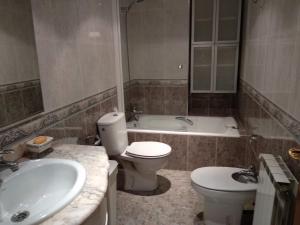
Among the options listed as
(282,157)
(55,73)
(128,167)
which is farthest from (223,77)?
(55,73)

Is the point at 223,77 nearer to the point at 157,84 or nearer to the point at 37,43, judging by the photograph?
the point at 157,84

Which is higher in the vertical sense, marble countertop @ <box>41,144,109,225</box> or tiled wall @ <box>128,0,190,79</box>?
tiled wall @ <box>128,0,190,79</box>

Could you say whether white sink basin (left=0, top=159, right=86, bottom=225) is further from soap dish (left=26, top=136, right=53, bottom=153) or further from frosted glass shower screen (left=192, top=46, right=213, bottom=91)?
frosted glass shower screen (left=192, top=46, right=213, bottom=91)

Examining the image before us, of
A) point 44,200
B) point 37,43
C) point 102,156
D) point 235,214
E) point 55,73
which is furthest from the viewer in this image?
point 235,214

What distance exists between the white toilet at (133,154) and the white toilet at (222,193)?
517mm

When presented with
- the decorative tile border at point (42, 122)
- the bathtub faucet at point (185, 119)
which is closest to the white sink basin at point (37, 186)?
the decorative tile border at point (42, 122)

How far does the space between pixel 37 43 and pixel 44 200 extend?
93 centimetres

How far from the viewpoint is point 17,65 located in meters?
1.33

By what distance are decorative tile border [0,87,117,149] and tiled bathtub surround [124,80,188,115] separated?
1.48 m

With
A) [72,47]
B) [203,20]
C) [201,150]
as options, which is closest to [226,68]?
[203,20]

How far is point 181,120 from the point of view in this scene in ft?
11.7

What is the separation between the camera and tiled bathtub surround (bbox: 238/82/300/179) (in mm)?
1280

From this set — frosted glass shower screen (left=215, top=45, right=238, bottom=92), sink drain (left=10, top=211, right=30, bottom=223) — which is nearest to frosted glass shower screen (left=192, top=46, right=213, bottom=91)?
frosted glass shower screen (left=215, top=45, right=238, bottom=92)

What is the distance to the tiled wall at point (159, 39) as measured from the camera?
338cm
